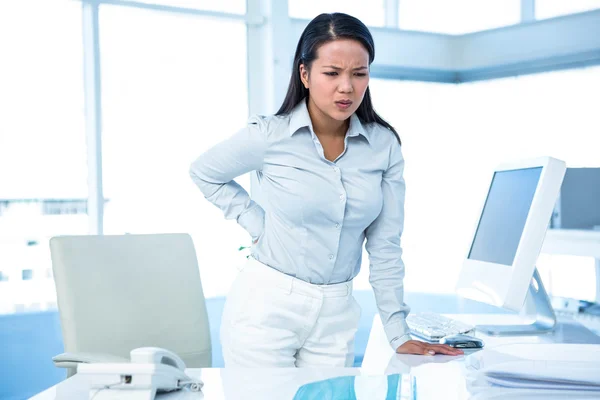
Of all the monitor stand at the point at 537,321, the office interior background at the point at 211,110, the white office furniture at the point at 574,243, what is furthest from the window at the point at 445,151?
the monitor stand at the point at 537,321

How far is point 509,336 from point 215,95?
11.7 ft

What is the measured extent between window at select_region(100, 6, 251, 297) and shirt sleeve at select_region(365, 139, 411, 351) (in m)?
3.34

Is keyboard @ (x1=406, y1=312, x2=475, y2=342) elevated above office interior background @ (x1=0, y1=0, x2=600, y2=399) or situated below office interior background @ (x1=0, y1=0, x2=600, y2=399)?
below

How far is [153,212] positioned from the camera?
504 centimetres

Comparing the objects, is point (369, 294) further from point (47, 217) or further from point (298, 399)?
point (298, 399)

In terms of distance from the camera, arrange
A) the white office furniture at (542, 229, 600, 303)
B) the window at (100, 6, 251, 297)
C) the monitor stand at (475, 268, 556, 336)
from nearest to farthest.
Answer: the monitor stand at (475, 268, 556, 336)
the white office furniture at (542, 229, 600, 303)
the window at (100, 6, 251, 297)

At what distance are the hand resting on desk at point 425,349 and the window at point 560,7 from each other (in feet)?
13.3

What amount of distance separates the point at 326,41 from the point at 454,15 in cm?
442

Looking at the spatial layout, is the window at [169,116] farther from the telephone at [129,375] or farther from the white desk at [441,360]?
the telephone at [129,375]

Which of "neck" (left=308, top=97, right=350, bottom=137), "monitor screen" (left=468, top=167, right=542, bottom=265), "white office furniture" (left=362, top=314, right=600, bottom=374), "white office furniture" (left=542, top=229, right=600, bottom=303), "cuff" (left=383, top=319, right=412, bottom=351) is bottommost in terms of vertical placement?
"white office furniture" (left=362, top=314, right=600, bottom=374)

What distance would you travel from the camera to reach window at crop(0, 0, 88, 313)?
4.57 m

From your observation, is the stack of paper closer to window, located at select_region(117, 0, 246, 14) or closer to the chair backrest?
the chair backrest

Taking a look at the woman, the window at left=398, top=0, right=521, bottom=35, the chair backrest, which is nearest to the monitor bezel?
the woman

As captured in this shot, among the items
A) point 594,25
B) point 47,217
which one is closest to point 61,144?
point 47,217
